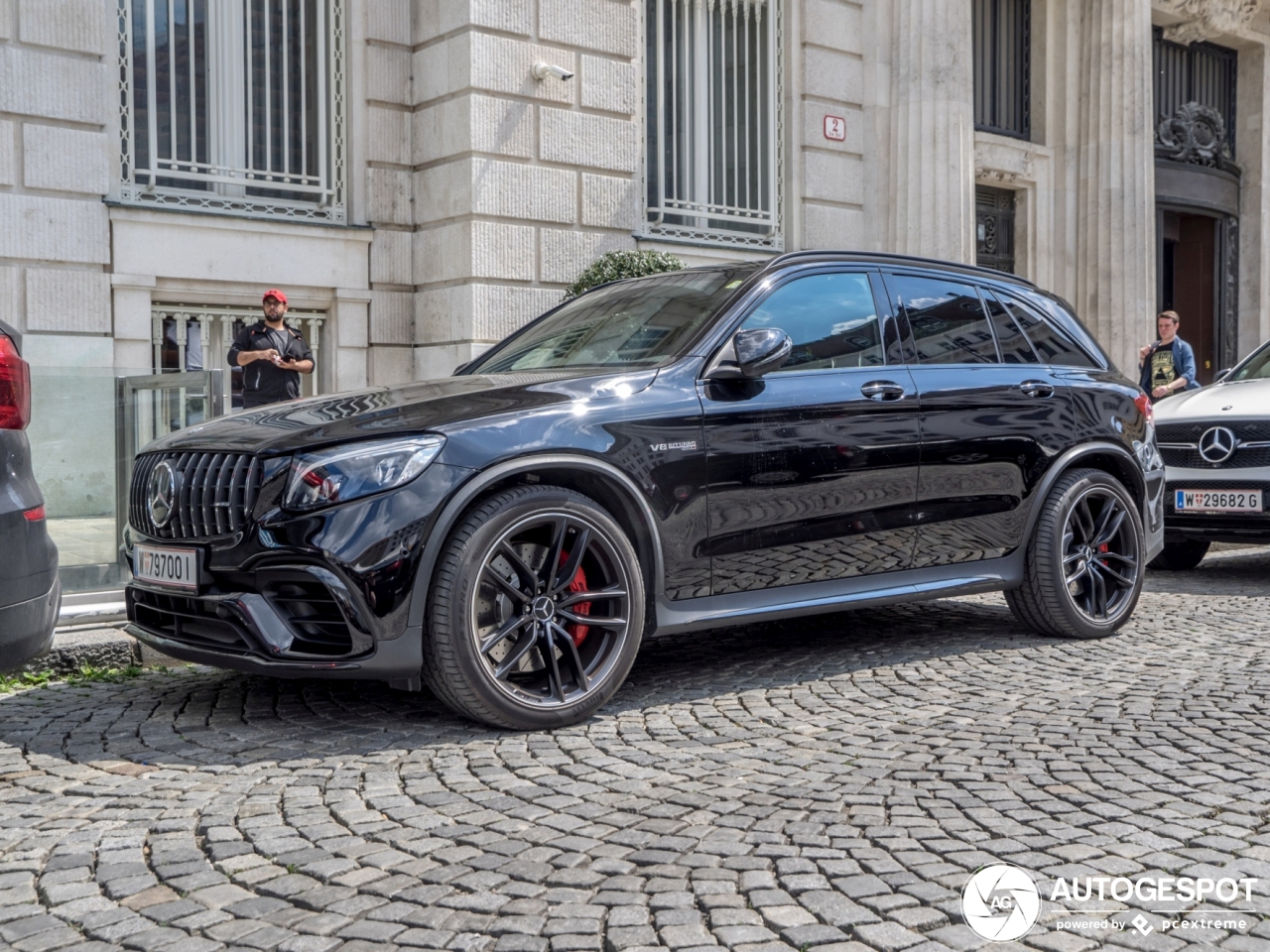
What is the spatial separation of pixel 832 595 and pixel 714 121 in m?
10.0

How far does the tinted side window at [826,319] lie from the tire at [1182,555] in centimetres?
451

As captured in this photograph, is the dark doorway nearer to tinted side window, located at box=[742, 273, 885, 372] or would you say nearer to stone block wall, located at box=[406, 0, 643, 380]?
stone block wall, located at box=[406, 0, 643, 380]

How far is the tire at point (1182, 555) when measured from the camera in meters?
9.20

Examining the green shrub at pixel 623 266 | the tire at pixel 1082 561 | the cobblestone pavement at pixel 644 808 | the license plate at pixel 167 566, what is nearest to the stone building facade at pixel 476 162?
the green shrub at pixel 623 266

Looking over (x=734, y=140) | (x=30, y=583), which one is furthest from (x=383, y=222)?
(x=30, y=583)

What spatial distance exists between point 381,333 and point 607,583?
845cm

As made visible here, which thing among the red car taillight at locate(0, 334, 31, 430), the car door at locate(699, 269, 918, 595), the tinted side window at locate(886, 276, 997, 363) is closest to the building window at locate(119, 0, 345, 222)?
the tinted side window at locate(886, 276, 997, 363)

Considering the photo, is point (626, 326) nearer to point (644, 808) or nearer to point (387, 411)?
point (387, 411)

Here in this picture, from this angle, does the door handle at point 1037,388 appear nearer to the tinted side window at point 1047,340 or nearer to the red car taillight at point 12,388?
the tinted side window at point 1047,340

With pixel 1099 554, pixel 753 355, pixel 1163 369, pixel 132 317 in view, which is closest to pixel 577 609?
pixel 753 355

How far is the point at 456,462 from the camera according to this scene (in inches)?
167

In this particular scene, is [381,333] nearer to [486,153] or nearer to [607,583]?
[486,153]

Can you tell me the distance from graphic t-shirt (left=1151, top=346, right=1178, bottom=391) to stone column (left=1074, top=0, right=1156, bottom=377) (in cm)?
506

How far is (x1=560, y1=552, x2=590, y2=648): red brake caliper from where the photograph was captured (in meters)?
4.56
